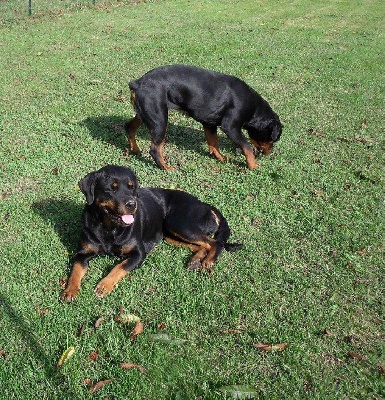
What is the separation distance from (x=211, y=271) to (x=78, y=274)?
1.19m

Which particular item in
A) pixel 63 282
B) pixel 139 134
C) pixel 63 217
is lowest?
pixel 139 134

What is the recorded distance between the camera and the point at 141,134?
25.2ft

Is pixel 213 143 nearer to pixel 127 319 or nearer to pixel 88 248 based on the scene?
pixel 88 248

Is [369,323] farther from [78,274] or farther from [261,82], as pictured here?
[261,82]

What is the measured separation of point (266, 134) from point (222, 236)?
2.46m

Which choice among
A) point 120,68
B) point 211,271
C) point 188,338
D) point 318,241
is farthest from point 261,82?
point 188,338

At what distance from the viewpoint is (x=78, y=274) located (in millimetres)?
4305

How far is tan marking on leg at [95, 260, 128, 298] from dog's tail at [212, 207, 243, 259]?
92cm

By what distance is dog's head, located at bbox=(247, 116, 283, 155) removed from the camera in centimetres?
686

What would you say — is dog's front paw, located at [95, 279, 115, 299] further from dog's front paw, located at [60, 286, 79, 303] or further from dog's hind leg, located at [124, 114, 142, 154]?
dog's hind leg, located at [124, 114, 142, 154]

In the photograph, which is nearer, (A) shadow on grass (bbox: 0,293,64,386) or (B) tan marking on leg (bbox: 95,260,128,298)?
(A) shadow on grass (bbox: 0,293,64,386)

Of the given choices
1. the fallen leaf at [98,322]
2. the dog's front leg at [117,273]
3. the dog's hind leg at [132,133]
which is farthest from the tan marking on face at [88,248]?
the dog's hind leg at [132,133]

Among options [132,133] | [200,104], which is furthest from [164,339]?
[132,133]

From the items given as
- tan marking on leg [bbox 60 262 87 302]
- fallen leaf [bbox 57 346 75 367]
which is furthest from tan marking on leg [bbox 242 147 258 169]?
fallen leaf [bbox 57 346 75 367]
